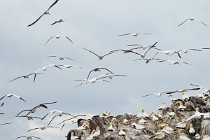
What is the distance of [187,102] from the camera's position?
111ft

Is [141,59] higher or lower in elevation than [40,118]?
higher

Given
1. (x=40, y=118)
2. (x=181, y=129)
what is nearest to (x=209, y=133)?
(x=181, y=129)

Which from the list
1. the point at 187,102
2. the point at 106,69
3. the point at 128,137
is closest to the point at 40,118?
the point at 106,69

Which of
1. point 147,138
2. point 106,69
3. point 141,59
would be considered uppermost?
point 141,59

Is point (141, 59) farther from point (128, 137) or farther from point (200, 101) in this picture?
point (200, 101)

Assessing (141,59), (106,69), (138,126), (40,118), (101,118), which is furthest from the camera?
(101,118)

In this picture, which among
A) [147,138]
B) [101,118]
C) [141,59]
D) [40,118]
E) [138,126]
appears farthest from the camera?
[101,118]

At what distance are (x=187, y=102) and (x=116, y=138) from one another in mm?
9276

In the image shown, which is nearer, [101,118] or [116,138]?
[116,138]

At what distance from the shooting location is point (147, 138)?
2706 cm

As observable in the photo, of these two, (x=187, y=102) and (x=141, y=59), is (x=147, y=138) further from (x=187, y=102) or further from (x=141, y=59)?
(x=187, y=102)

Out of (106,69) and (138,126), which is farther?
(138,126)

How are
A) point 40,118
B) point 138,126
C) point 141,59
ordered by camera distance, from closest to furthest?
point 40,118
point 141,59
point 138,126

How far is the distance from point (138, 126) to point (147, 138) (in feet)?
6.48
